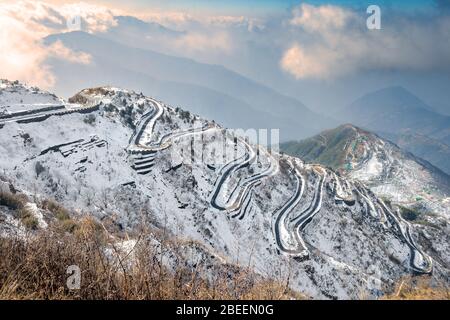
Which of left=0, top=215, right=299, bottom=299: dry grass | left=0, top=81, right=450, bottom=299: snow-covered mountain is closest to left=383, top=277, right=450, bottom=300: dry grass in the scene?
left=0, top=215, right=299, bottom=299: dry grass

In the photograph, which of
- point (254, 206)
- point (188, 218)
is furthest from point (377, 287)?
point (188, 218)

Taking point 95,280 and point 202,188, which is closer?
point 95,280

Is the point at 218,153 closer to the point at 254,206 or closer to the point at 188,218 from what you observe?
the point at 254,206

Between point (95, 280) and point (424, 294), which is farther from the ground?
point (95, 280)

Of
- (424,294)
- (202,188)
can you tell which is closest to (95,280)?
(424,294)

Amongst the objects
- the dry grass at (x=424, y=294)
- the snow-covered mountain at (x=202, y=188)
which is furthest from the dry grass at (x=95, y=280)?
the snow-covered mountain at (x=202, y=188)

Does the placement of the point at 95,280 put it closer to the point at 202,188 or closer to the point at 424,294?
the point at 424,294

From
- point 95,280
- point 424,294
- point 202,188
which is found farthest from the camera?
point 202,188
